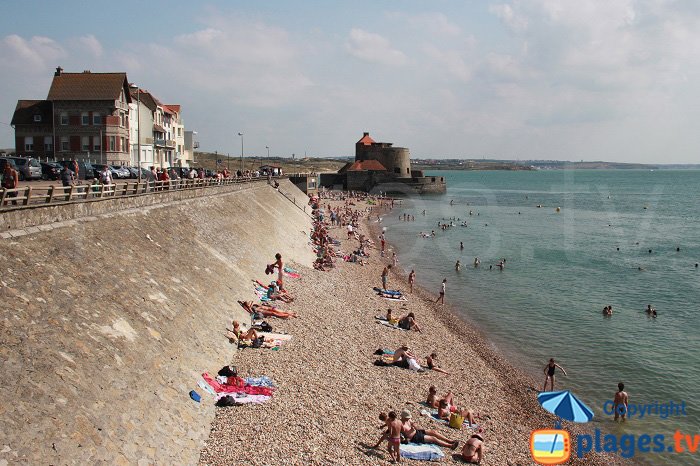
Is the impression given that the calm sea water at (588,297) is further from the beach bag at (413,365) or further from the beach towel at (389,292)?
the beach bag at (413,365)

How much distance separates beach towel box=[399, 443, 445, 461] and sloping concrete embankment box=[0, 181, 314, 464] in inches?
162

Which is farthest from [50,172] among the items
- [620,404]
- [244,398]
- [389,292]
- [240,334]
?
[620,404]

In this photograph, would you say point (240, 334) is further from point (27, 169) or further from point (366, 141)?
point (366, 141)

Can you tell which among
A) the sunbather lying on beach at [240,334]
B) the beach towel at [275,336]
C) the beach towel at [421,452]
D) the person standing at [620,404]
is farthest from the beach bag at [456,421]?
the sunbather lying on beach at [240,334]

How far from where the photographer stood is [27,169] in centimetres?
2511

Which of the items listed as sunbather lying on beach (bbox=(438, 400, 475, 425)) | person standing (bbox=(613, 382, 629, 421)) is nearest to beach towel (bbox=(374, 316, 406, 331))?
sunbather lying on beach (bbox=(438, 400, 475, 425))

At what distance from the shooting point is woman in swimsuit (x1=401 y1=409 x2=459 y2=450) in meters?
12.3

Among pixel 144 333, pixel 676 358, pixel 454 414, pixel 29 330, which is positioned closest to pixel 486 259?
pixel 676 358

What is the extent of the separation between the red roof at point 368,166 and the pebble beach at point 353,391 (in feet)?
267

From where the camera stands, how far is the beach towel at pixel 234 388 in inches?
492

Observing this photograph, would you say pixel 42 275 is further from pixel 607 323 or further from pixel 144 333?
pixel 607 323

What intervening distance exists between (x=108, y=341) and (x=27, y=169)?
57.9 ft

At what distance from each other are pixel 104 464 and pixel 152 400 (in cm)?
212

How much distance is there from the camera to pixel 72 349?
10.0m
